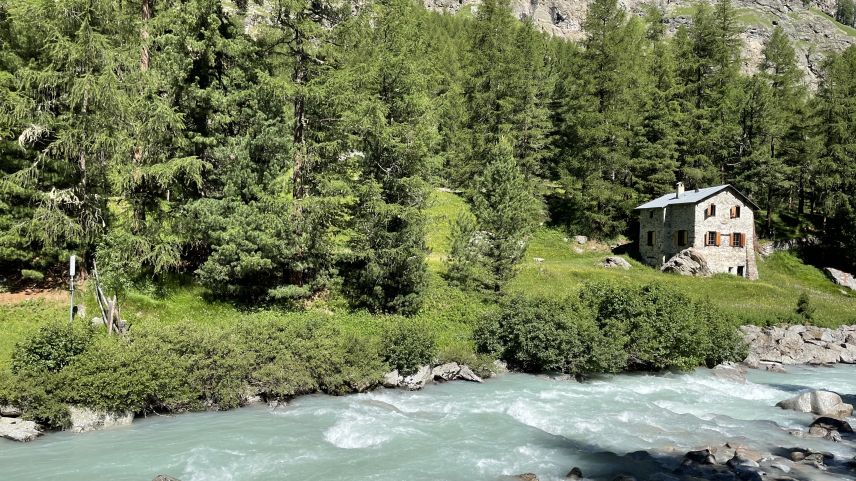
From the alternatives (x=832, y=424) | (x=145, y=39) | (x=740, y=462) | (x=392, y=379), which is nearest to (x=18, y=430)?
(x=392, y=379)

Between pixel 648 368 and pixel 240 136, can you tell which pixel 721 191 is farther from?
pixel 240 136

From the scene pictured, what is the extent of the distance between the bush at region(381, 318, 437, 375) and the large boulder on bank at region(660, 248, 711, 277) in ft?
103

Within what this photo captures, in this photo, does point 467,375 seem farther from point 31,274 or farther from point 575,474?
point 31,274

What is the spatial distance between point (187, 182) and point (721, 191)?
4203 centimetres

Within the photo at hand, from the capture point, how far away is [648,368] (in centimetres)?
2475

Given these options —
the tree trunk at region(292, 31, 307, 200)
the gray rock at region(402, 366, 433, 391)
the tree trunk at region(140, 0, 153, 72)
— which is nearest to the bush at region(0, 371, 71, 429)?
the gray rock at region(402, 366, 433, 391)

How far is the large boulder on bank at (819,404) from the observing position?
1808cm

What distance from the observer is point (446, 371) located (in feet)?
68.0

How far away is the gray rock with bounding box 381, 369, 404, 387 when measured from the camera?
62.5 feet

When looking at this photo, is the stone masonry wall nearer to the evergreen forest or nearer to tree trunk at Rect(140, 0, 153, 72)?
the evergreen forest

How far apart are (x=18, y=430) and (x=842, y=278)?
58.1m

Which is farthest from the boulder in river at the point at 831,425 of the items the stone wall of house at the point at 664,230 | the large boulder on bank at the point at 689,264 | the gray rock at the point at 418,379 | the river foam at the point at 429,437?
the stone wall of house at the point at 664,230

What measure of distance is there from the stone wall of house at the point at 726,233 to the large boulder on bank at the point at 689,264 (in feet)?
3.11

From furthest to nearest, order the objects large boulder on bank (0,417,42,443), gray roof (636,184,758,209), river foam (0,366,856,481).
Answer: gray roof (636,184,758,209), large boulder on bank (0,417,42,443), river foam (0,366,856,481)
